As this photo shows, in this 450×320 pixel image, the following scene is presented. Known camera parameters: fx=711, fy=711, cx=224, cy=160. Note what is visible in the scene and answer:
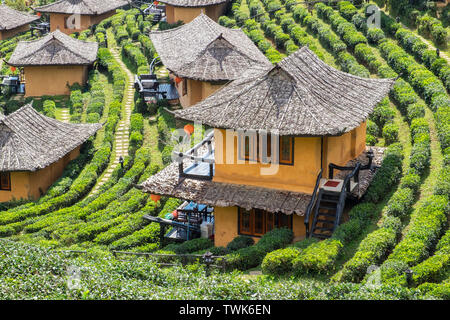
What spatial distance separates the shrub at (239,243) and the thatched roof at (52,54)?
30.5 metres

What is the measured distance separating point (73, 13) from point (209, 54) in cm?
3248

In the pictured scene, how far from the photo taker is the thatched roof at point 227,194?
2761 centimetres

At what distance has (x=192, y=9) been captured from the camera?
2483 inches

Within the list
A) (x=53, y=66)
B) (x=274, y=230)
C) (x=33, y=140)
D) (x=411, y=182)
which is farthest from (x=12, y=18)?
(x=411, y=182)

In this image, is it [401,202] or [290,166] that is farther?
[290,166]

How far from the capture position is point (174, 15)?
2547 inches

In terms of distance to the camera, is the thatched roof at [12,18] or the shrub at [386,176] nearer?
the shrub at [386,176]

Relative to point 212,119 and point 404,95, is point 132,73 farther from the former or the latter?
point 212,119

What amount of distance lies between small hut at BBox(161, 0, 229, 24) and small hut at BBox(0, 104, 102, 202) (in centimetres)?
2391

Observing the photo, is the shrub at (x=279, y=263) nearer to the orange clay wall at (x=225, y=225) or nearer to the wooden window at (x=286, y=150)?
the orange clay wall at (x=225, y=225)

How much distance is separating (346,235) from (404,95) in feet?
51.5

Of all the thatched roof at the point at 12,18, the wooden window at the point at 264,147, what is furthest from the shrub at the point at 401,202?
the thatched roof at the point at 12,18

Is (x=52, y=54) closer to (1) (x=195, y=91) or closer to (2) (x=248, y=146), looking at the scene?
(1) (x=195, y=91)

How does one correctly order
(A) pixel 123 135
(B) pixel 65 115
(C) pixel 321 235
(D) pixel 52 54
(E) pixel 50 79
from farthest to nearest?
(E) pixel 50 79 < (D) pixel 52 54 < (B) pixel 65 115 < (A) pixel 123 135 < (C) pixel 321 235
